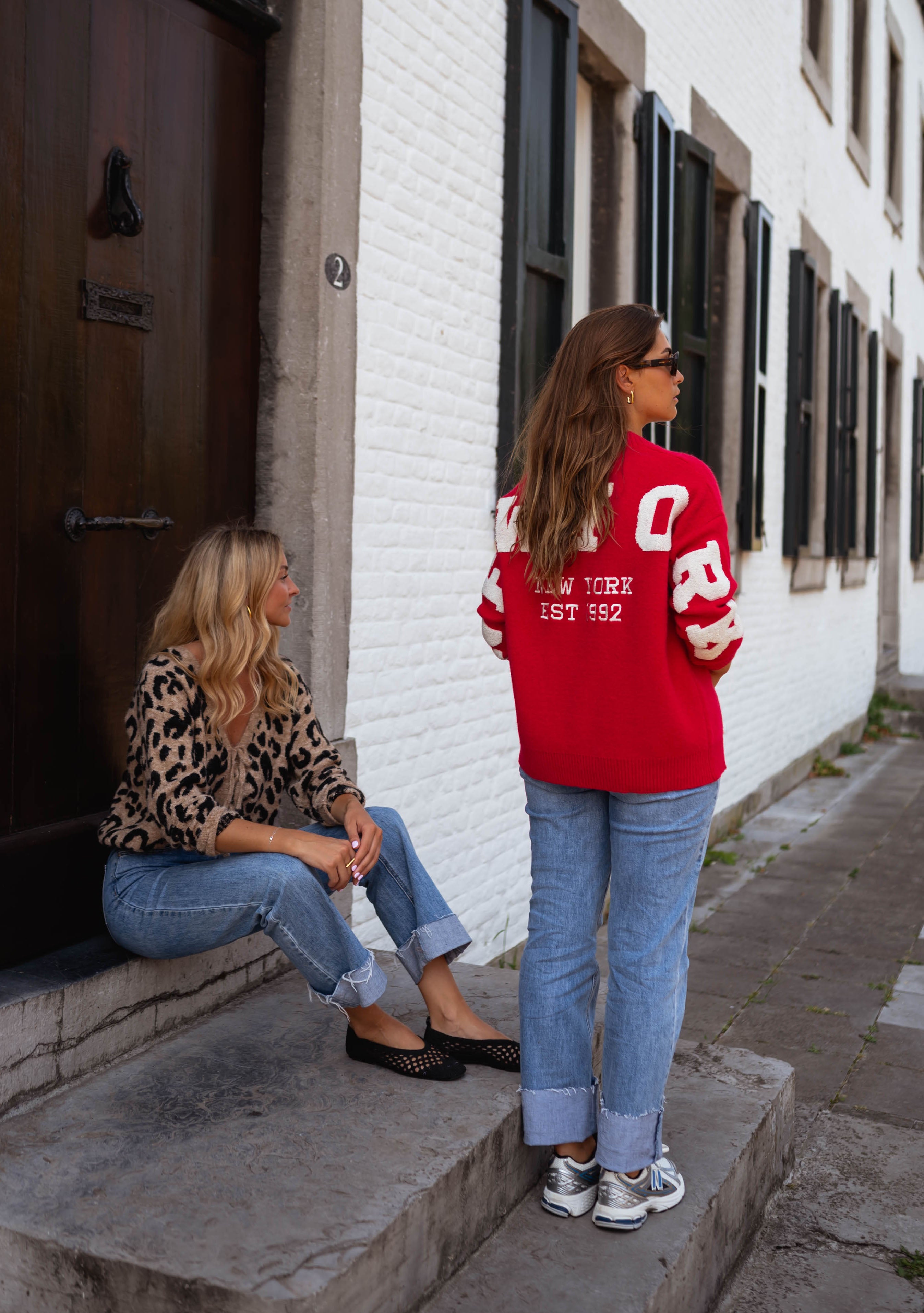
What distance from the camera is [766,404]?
8641 millimetres

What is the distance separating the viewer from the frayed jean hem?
2.75 m

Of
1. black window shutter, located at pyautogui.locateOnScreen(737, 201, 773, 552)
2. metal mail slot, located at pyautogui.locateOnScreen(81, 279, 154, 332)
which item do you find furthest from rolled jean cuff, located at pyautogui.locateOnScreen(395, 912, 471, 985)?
black window shutter, located at pyautogui.locateOnScreen(737, 201, 773, 552)

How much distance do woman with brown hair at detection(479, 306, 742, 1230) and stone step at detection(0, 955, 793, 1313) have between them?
0.50 ft

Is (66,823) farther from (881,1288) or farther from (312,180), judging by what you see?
(881,1288)

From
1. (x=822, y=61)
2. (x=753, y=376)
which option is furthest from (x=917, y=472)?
(x=753, y=376)

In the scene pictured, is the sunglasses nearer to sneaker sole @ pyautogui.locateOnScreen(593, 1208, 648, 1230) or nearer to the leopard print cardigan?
the leopard print cardigan

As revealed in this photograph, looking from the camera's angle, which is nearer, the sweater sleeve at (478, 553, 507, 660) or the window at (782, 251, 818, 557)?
the sweater sleeve at (478, 553, 507, 660)

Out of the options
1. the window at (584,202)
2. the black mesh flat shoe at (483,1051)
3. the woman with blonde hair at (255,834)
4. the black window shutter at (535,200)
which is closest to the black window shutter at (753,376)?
the window at (584,202)

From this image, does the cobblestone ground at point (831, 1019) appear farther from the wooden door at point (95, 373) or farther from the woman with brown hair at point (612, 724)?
the wooden door at point (95, 373)

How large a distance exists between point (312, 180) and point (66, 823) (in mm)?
1833

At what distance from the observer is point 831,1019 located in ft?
15.1

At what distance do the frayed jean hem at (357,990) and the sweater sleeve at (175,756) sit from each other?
38 cm

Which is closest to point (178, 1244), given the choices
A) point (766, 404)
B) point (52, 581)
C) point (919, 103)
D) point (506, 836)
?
point (52, 581)

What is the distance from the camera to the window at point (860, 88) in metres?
11.5
